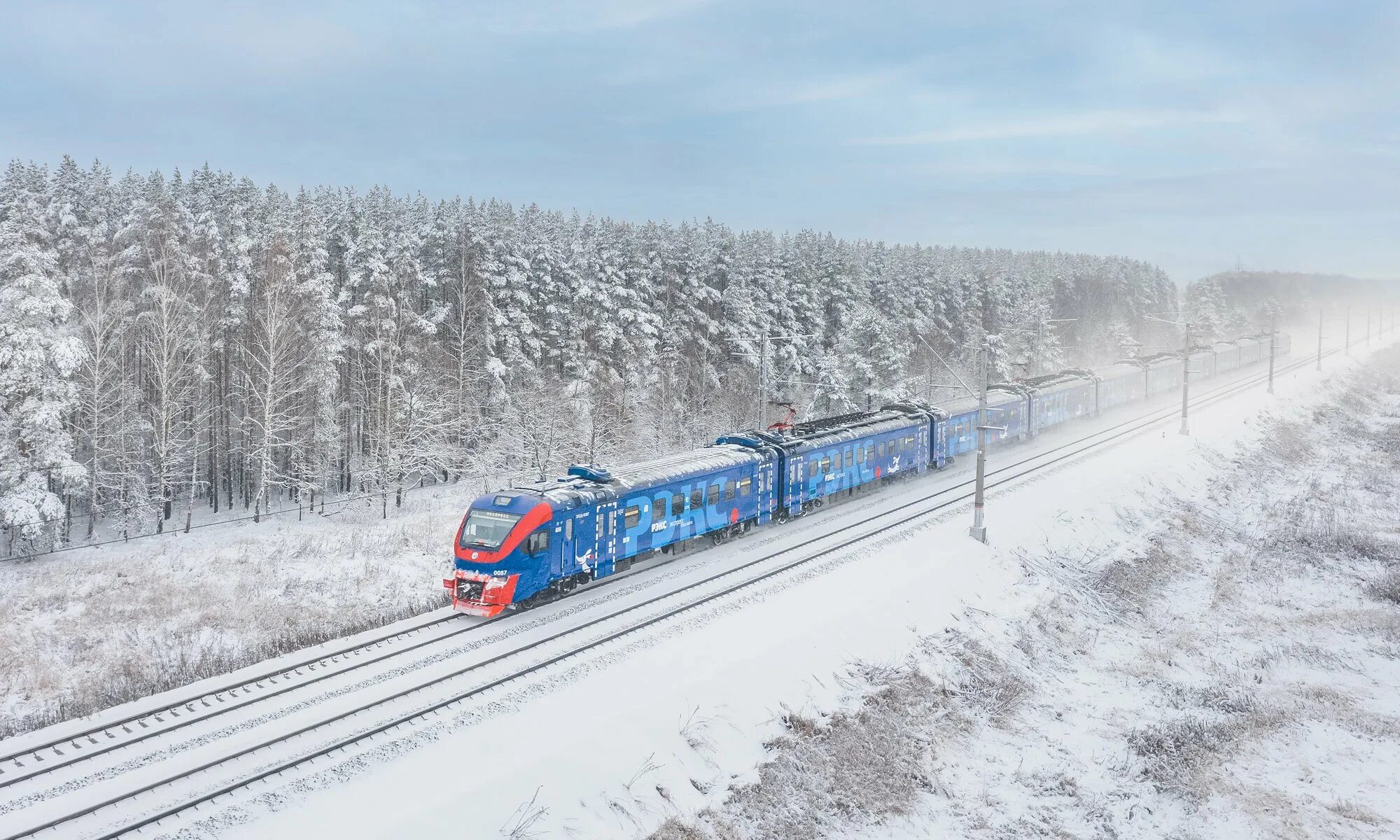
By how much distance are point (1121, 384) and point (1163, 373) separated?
13384 mm

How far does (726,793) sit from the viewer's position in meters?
14.2

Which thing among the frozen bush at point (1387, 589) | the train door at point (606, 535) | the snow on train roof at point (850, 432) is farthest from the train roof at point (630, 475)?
the frozen bush at point (1387, 589)

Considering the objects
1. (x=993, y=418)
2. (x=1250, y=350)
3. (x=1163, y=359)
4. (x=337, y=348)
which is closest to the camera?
(x=337, y=348)

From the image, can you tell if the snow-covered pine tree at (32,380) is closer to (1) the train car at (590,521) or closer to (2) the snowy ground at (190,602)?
(2) the snowy ground at (190,602)

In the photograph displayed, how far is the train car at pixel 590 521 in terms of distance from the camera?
20.6m

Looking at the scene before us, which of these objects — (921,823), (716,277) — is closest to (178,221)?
(716,277)

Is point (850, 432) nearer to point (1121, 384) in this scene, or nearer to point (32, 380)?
point (32, 380)

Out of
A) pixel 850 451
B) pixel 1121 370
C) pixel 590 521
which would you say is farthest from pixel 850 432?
pixel 1121 370

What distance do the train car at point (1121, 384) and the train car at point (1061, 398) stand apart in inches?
68.6

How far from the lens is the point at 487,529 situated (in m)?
21.0

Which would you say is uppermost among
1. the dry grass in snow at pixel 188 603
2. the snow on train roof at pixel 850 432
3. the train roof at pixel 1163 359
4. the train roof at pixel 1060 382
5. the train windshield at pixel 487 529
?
the train roof at pixel 1163 359

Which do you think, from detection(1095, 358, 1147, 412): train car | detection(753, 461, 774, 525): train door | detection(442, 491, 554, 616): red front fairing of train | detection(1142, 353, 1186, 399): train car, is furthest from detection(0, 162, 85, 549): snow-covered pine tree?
detection(1142, 353, 1186, 399): train car

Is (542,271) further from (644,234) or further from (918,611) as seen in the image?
(918,611)

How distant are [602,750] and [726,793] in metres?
2.17
